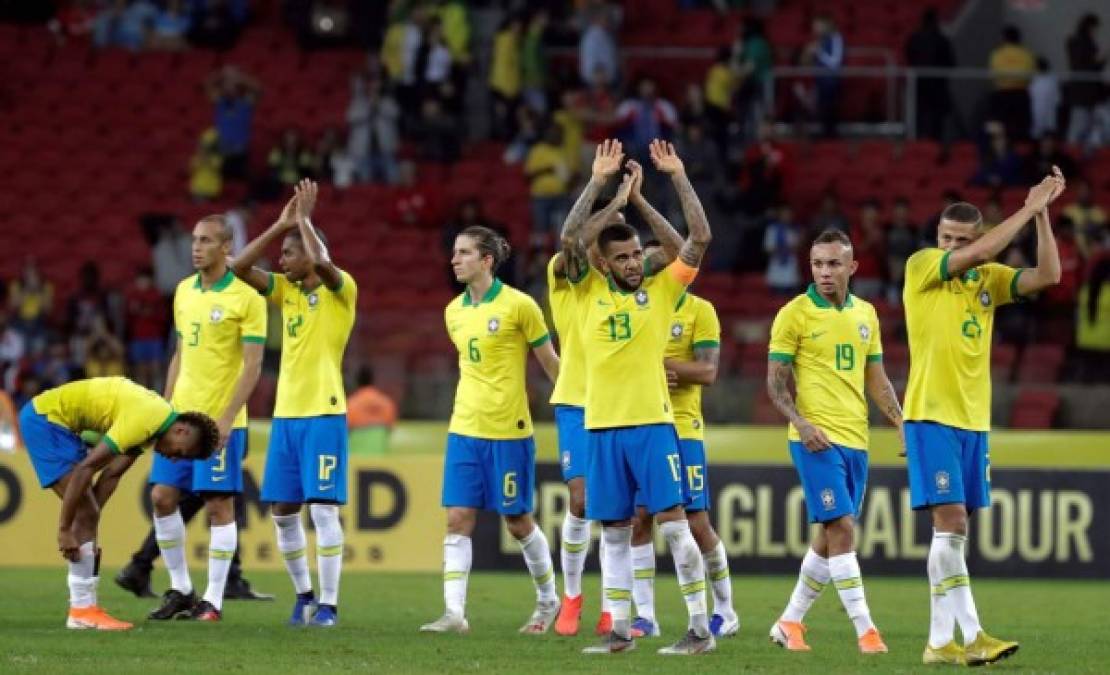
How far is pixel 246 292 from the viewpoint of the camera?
609 inches

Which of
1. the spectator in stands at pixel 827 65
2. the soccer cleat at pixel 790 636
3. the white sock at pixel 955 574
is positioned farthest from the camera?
the spectator in stands at pixel 827 65

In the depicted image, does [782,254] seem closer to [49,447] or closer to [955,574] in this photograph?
[49,447]

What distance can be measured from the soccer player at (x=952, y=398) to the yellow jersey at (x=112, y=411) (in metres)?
4.43

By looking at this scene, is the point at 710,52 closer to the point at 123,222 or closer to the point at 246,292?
the point at 123,222

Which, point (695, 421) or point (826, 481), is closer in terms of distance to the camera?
point (826, 481)

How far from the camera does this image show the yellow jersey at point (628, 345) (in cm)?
1289

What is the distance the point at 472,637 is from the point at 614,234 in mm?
2875

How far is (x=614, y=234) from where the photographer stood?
42.8 feet

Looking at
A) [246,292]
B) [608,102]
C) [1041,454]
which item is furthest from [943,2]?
[246,292]

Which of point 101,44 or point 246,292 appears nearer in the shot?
point 246,292

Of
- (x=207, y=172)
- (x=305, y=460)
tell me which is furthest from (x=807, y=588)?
(x=207, y=172)

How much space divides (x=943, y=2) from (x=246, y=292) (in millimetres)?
19859

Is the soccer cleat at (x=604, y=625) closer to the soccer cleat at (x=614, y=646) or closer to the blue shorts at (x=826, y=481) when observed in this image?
the soccer cleat at (x=614, y=646)

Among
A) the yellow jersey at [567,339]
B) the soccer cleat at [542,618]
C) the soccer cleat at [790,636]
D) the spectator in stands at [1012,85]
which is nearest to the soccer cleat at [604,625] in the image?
the soccer cleat at [542,618]
